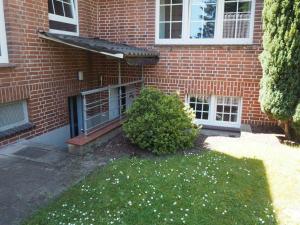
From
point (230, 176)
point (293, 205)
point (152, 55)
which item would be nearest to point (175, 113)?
point (230, 176)

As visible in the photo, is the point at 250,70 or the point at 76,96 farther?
the point at 76,96

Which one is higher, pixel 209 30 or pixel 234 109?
pixel 209 30

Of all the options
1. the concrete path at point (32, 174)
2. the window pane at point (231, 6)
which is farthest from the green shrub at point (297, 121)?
the concrete path at point (32, 174)

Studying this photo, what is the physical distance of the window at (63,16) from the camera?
19.4 ft

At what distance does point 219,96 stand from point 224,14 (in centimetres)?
191

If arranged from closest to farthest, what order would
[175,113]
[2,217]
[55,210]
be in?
[2,217] < [55,210] < [175,113]

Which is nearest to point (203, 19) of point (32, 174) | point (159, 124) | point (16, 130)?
point (159, 124)

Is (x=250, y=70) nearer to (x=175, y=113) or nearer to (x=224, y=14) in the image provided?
(x=224, y=14)

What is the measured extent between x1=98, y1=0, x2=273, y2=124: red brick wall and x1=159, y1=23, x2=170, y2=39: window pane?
0.68 ft

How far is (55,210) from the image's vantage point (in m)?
2.99

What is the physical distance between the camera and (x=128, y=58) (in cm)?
544

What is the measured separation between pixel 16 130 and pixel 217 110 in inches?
179

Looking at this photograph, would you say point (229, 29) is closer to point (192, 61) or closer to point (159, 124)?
point (192, 61)

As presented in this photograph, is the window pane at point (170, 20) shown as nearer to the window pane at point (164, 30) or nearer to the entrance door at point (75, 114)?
the window pane at point (164, 30)
